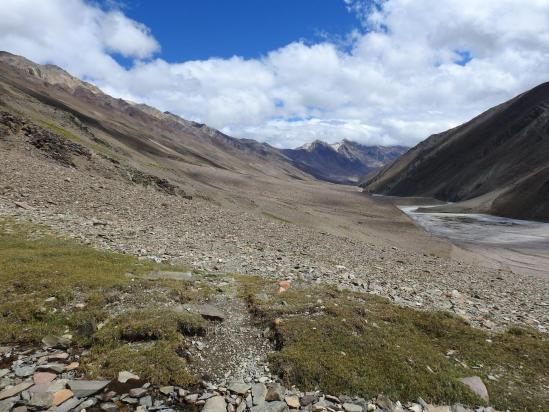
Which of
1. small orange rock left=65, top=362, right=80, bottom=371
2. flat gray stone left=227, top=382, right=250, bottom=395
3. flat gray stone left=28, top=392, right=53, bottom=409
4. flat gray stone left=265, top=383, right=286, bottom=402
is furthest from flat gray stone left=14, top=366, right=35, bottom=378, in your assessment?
flat gray stone left=265, top=383, right=286, bottom=402

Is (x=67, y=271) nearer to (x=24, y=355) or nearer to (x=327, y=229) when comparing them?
(x=24, y=355)

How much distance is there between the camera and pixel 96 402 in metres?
10.7

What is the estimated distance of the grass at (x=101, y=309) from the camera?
41.2ft

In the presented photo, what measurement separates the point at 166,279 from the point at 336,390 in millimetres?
10944

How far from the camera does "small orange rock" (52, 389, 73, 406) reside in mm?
10451

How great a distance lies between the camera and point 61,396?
34.9ft

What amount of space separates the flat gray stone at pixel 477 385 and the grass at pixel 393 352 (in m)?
0.23

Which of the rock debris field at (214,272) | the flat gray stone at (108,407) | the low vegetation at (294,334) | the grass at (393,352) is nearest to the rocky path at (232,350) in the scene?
the rock debris field at (214,272)

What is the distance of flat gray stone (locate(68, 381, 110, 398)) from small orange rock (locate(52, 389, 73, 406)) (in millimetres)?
141

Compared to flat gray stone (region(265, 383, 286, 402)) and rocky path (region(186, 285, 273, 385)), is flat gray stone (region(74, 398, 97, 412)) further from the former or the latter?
flat gray stone (region(265, 383, 286, 402))

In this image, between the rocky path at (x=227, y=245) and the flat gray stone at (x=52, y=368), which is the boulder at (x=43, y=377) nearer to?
the flat gray stone at (x=52, y=368)

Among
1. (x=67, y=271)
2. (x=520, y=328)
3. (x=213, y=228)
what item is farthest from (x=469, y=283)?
(x=67, y=271)

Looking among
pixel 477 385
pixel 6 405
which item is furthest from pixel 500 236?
pixel 6 405

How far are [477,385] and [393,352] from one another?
110 inches
